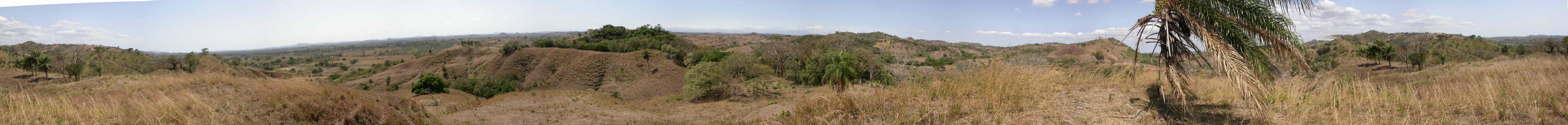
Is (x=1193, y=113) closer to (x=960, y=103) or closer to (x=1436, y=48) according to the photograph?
(x=960, y=103)

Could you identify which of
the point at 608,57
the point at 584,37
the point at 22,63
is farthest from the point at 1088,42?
the point at 22,63

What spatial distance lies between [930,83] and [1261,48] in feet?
8.74

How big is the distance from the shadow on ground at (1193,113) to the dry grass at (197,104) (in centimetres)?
922

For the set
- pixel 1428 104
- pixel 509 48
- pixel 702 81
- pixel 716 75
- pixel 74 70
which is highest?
pixel 1428 104

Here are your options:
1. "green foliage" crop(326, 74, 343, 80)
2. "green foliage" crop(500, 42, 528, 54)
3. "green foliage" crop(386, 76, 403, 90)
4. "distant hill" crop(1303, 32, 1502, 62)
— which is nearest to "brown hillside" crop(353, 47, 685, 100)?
"green foliage" crop(386, 76, 403, 90)

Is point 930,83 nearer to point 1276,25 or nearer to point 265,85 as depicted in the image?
point 1276,25

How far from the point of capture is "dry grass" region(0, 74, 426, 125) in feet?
18.5

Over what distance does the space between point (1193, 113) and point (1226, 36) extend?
2.37 feet

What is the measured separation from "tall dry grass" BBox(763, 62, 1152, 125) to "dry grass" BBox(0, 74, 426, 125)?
6.20m

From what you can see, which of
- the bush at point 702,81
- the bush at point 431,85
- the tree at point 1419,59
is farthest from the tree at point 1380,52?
the bush at point 431,85

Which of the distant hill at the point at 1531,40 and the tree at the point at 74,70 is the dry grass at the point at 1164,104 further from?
the distant hill at the point at 1531,40

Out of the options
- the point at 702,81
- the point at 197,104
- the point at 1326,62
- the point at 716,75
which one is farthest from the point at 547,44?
the point at 1326,62

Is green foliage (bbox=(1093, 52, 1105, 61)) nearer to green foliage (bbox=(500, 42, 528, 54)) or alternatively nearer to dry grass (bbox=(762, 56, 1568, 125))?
dry grass (bbox=(762, 56, 1568, 125))

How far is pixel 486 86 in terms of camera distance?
37438 millimetres
